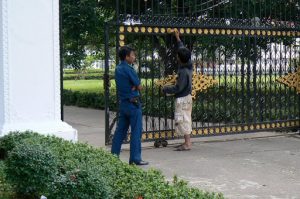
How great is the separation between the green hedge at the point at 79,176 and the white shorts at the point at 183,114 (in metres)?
3.44

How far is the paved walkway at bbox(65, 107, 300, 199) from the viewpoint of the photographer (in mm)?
6946

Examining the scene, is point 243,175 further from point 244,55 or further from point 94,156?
point 244,55

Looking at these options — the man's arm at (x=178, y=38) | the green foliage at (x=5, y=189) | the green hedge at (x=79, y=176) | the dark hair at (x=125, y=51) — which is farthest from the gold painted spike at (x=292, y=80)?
the green foliage at (x=5, y=189)

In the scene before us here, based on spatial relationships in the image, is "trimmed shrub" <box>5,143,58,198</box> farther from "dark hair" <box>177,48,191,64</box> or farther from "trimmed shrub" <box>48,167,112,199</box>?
"dark hair" <box>177,48,191,64</box>

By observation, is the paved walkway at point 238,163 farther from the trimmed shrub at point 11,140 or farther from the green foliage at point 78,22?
the green foliage at point 78,22

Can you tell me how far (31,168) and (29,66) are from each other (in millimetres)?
2921

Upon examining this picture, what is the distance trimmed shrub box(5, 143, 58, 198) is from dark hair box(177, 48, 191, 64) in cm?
414

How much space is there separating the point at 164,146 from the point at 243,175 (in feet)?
8.94

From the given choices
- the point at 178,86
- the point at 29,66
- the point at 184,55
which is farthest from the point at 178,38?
the point at 29,66

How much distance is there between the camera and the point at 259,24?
11.0m

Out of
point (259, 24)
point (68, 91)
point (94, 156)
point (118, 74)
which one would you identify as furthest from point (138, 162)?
point (68, 91)

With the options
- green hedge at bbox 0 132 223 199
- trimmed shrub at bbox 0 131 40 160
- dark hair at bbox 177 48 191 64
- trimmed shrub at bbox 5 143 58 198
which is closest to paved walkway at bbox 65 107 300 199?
dark hair at bbox 177 48 191 64

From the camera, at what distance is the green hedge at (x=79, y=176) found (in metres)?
4.61

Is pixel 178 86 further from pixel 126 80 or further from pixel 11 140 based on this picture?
pixel 11 140
